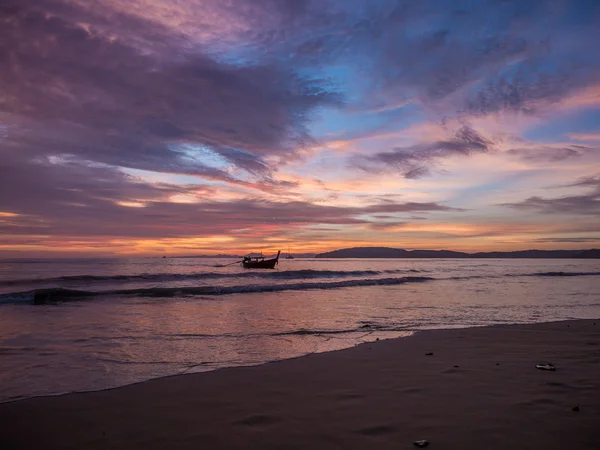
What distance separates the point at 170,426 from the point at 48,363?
441 cm

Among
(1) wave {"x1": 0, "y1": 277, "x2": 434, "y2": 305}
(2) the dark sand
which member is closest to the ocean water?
(1) wave {"x1": 0, "y1": 277, "x2": 434, "y2": 305}

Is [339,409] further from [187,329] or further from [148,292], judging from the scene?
[148,292]

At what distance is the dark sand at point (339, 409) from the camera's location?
3865 mm

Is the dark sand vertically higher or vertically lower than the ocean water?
higher

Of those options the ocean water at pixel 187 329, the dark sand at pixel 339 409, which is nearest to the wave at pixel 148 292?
the ocean water at pixel 187 329

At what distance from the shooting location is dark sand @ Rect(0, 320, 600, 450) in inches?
152

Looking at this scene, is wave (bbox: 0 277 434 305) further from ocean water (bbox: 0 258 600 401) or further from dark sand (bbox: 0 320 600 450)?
dark sand (bbox: 0 320 600 450)

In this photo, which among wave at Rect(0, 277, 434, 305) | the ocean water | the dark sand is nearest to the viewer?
the dark sand

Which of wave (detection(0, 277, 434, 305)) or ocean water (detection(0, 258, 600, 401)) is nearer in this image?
ocean water (detection(0, 258, 600, 401))

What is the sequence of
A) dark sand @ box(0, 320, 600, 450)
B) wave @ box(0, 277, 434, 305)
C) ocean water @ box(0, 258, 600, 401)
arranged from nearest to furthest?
dark sand @ box(0, 320, 600, 450) → ocean water @ box(0, 258, 600, 401) → wave @ box(0, 277, 434, 305)

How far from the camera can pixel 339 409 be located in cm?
470

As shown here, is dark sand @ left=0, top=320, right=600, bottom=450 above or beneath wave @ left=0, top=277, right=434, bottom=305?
above

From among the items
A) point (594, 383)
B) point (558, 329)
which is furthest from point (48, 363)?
point (558, 329)

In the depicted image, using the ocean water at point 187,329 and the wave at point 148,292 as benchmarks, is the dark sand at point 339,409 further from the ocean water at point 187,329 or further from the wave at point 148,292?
the wave at point 148,292
